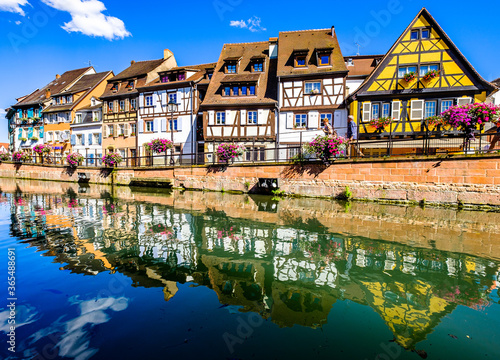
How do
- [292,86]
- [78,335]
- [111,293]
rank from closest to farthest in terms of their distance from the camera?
[78,335], [111,293], [292,86]

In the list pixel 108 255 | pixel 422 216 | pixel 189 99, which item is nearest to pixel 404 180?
pixel 422 216

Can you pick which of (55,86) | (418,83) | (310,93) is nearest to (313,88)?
(310,93)

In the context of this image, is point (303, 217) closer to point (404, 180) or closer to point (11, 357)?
point (404, 180)

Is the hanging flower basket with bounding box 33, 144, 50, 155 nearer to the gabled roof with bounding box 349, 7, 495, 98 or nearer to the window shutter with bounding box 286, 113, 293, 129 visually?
the window shutter with bounding box 286, 113, 293, 129

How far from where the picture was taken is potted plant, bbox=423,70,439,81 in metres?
19.5

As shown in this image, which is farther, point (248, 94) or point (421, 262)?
point (248, 94)

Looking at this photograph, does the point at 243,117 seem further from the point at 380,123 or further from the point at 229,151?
the point at 380,123

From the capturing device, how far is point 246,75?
85.4ft

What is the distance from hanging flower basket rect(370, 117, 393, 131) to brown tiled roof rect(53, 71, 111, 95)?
1409 inches

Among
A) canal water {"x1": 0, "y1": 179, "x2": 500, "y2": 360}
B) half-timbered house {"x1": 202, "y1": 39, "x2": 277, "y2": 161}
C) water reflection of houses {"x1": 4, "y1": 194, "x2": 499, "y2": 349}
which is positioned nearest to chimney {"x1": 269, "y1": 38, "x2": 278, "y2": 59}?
half-timbered house {"x1": 202, "y1": 39, "x2": 277, "y2": 161}

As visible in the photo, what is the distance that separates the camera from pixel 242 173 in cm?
1852

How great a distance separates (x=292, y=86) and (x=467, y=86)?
42.0 ft

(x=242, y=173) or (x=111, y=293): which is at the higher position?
(x=242, y=173)

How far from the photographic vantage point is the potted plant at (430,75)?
63.9 ft
